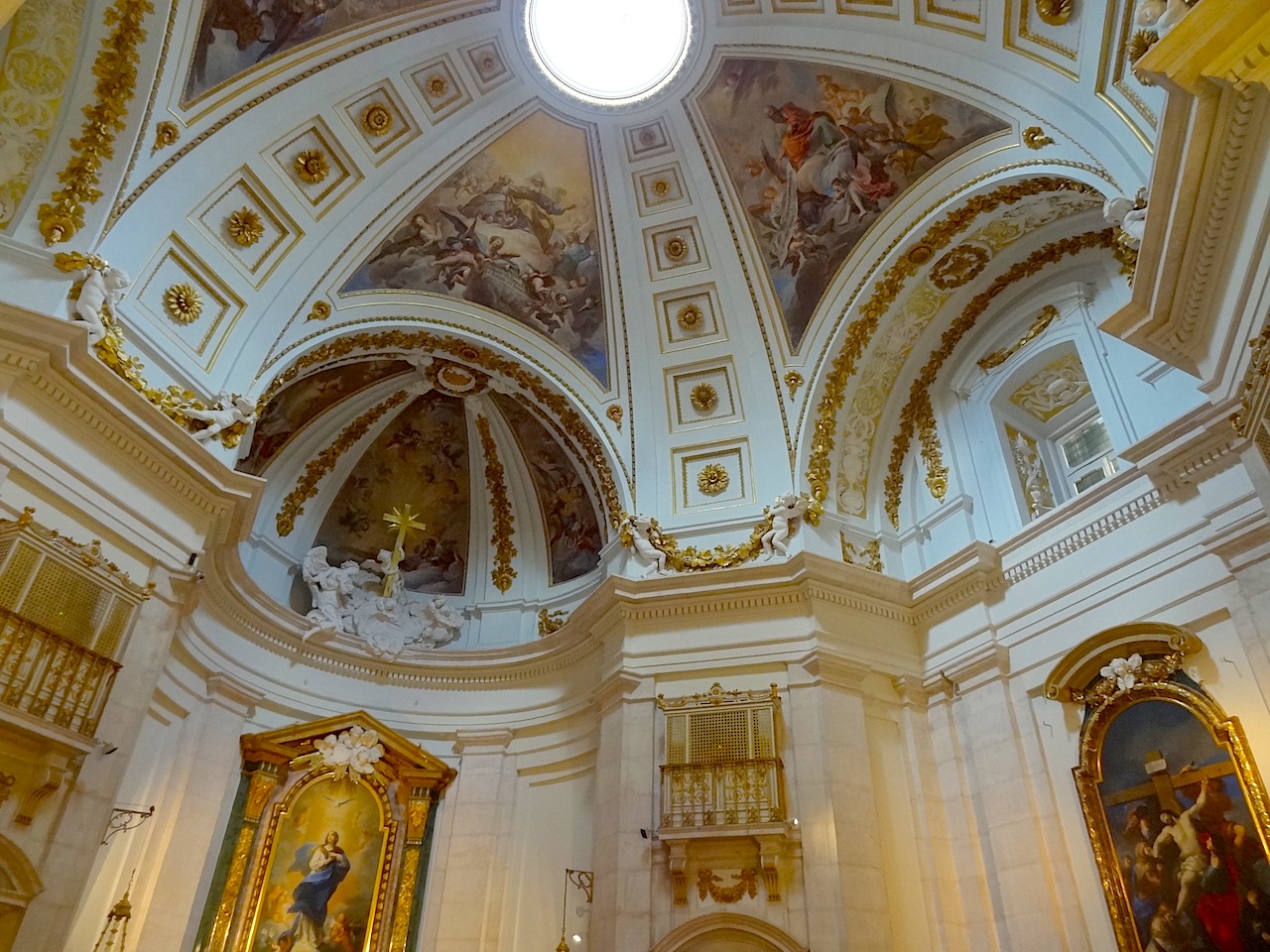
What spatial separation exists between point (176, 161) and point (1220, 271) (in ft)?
36.2

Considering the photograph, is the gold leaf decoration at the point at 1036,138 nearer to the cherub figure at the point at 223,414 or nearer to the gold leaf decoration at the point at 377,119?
the gold leaf decoration at the point at 377,119

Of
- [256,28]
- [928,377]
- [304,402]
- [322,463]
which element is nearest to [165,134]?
[256,28]

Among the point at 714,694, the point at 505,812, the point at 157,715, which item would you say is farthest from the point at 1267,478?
the point at 157,715

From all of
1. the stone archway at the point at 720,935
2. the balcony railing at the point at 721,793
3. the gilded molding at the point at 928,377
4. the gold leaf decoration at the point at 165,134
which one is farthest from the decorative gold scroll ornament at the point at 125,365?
the gilded molding at the point at 928,377

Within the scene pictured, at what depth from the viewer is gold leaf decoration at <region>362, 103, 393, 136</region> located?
12906 mm

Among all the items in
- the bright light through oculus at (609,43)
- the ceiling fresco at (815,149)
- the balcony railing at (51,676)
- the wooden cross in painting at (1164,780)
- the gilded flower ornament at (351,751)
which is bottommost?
the wooden cross in painting at (1164,780)

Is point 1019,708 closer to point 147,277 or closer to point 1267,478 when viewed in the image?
point 1267,478

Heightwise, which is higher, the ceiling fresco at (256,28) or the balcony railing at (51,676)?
the ceiling fresco at (256,28)

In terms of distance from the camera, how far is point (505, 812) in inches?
504

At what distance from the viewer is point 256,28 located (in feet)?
37.4

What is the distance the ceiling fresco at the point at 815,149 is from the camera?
1241 cm

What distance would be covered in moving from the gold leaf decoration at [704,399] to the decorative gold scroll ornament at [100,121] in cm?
828

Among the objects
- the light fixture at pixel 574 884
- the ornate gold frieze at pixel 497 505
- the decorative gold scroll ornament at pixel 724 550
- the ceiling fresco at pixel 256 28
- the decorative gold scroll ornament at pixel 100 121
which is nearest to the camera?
the decorative gold scroll ornament at pixel 100 121

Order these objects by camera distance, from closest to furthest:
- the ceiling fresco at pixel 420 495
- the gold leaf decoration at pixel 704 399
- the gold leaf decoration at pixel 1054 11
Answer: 1. the gold leaf decoration at pixel 1054 11
2. the gold leaf decoration at pixel 704 399
3. the ceiling fresco at pixel 420 495
